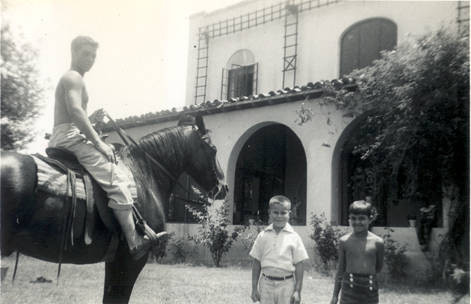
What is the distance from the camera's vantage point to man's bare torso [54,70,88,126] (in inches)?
153

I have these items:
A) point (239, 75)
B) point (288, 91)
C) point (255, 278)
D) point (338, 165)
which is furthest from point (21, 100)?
point (255, 278)

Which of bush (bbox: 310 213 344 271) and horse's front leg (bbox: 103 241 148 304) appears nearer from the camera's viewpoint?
horse's front leg (bbox: 103 241 148 304)

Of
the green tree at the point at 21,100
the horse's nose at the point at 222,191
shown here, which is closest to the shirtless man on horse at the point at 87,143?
the horse's nose at the point at 222,191

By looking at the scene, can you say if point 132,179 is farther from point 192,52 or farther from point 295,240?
point 192,52

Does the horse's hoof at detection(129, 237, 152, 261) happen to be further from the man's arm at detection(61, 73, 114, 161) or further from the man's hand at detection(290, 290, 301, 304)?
the man's hand at detection(290, 290, 301, 304)

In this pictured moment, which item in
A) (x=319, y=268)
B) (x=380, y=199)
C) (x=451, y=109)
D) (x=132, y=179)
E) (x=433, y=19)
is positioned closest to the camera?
(x=132, y=179)

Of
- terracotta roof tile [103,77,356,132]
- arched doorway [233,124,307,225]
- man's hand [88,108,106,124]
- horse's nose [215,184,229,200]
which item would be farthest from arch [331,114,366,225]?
man's hand [88,108,106,124]

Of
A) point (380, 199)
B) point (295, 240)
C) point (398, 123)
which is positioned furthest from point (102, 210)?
point (380, 199)

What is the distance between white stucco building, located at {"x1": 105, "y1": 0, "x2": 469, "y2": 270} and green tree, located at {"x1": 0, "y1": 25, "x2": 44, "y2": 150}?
3.90 metres

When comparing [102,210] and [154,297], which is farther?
[154,297]

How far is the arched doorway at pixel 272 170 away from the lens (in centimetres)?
1369

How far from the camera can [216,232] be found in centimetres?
1089

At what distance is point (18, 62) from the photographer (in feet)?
53.3

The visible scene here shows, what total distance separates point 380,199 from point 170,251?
573 centimetres
